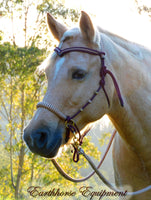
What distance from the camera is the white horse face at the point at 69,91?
2.21 meters

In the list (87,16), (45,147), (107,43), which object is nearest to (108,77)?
(107,43)

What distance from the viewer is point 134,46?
9.30 feet

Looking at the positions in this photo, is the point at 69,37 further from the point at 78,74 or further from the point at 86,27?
the point at 78,74

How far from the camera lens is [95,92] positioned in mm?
2430

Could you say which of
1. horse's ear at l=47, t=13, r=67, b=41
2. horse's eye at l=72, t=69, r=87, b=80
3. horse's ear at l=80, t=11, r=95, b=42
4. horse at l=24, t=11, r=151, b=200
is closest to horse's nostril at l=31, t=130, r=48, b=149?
horse at l=24, t=11, r=151, b=200

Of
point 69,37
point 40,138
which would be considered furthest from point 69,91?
point 69,37

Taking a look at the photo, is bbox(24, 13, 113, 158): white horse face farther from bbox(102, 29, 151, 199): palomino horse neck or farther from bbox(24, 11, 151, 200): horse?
bbox(102, 29, 151, 199): palomino horse neck

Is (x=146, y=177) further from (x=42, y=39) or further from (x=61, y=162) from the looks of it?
(x=42, y=39)

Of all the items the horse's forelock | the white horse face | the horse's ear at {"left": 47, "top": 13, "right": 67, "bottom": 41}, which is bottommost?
the white horse face

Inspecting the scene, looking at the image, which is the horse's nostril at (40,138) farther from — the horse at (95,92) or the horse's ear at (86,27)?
the horse's ear at (86,27)

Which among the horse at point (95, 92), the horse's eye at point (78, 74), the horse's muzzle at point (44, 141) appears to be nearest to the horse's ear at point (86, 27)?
the horse at point (95, 92)

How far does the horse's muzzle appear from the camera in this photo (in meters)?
2.17

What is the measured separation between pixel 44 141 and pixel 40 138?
0.04m

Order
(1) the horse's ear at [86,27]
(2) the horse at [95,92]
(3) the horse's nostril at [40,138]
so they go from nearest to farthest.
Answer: (3) the horse's nostril at [40,138], (2) the horse at [95,92], (1) the horse's ear at [86,27]
